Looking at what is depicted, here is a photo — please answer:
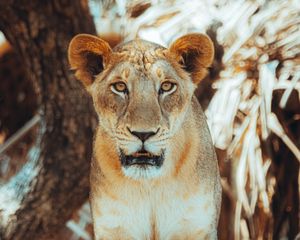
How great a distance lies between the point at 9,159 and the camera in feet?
23.7

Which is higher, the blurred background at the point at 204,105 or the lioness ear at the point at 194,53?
the lioness ear at the point at 194,53

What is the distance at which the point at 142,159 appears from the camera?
2.85m

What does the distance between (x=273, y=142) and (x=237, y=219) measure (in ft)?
2.01

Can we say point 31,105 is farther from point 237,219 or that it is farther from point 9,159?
point 237,219

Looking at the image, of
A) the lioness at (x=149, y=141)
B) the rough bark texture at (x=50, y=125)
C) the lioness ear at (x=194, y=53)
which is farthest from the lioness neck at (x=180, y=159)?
the rough bark texture at (x=50, y=125)

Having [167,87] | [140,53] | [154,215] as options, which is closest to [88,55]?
[140,53]

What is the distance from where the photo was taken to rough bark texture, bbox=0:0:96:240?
187 inches

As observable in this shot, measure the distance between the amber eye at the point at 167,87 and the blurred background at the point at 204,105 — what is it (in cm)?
191

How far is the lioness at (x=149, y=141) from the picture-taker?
2.89 meters

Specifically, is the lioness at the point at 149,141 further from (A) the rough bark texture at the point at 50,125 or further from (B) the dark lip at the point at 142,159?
(A) the rough bark texture at the point at 50,125

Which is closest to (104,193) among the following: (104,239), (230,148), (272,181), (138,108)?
(104,239)

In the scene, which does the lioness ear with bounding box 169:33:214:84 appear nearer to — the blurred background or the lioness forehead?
the lioness forehead

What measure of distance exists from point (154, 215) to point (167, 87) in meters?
0.53

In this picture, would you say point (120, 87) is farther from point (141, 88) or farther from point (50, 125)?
point (50, 125)
